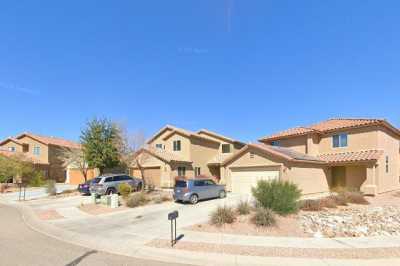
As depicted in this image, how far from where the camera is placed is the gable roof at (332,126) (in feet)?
Answer: 80.9

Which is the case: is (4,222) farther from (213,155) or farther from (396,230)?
(213,155)

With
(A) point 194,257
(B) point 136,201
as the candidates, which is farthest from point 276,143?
(A) point 194,257

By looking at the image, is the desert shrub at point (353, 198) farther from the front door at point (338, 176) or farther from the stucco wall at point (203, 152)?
the stucco wall at point (203, 152)

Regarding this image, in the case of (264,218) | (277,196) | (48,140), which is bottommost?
(264,218)

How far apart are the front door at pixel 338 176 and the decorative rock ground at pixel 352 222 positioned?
9.69 metres

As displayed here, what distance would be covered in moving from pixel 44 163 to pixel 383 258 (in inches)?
1673

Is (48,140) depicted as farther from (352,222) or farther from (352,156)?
(352,222)

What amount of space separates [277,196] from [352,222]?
343 cm

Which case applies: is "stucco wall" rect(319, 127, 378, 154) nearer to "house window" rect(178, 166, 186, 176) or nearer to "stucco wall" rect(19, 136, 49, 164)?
"house window" rect(178, 166, 186, 176)

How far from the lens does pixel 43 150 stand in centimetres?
4231

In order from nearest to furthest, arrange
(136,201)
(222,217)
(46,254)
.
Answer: (46,254) → (222,217) → (136,201)

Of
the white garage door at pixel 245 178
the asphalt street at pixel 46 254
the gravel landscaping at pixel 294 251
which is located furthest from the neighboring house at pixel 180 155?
the gravel landscaping at pixel 294 251

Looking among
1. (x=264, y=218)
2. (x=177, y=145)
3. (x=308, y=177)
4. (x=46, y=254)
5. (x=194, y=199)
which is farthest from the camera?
(x=177, y=145)

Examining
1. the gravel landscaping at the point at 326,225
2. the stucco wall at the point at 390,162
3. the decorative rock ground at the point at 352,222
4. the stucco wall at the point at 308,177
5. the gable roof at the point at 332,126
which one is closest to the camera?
the gravel landscaping at the point at 326,225
